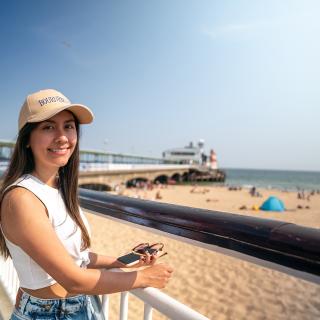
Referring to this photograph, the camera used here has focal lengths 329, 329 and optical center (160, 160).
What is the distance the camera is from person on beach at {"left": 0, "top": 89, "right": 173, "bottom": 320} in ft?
3.33

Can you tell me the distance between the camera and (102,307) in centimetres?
144

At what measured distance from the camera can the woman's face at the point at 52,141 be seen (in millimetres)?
1291

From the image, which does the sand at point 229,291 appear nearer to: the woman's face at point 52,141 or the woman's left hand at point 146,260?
the woman's left hand at point 146,260

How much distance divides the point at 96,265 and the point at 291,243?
0.91 m

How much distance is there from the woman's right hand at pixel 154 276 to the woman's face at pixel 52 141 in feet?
1.82

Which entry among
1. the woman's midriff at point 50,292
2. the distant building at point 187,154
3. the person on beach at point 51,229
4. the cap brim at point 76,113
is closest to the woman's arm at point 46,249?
the person on beach at point 51,229

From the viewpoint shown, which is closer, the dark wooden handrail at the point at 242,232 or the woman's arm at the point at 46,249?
the dark wooden handrail at the point at 242,232

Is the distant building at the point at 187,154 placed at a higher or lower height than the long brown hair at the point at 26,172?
higher

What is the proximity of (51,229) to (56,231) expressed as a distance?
0.18 metres

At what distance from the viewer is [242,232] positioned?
935 mm

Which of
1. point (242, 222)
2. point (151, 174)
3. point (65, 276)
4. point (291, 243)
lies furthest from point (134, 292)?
point (151, 174)

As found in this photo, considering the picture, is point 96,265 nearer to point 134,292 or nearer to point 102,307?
point 102,307

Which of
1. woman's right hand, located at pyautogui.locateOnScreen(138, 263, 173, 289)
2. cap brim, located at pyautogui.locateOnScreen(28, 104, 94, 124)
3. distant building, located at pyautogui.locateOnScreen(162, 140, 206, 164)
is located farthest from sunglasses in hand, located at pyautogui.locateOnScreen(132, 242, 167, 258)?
distant building, located at pyautogui.locateOnScreen(162, 140, 206, 164)

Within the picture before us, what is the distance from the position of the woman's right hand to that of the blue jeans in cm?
29
